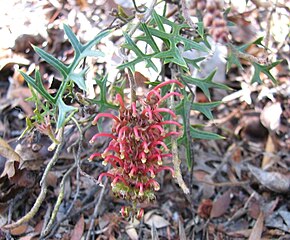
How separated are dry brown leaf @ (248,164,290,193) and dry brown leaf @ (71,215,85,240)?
0.62 meters

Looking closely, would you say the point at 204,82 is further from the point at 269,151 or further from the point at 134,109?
the point at 269,151

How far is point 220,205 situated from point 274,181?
0.20 meters

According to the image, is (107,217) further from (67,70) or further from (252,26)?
(252,26)

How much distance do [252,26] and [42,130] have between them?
120cm

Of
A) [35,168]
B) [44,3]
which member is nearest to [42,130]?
[35,168]

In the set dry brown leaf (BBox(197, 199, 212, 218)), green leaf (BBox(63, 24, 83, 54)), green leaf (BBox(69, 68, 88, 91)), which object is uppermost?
green leaf (BBox(63, 24, 83, 54))

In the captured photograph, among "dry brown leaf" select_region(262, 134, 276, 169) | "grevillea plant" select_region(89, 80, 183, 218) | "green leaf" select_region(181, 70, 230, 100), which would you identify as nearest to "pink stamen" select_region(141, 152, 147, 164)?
"grevillea plant" select_region(89, 80, 183, 218)

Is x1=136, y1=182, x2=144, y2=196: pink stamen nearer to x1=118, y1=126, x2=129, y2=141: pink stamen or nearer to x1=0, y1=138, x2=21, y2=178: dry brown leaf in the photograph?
x1=118, y1=126, x2=129, y2=141: pink stamen

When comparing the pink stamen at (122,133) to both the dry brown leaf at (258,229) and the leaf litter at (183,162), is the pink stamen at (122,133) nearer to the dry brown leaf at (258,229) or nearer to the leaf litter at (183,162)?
the leaf litter at (183,162)

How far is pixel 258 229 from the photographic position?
1604mm

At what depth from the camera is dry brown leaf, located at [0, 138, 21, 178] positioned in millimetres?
1466

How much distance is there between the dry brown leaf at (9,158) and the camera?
4.81ft

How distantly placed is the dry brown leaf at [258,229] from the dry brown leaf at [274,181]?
0.14 m

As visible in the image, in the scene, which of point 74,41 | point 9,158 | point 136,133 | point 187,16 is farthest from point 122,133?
point 9,158
